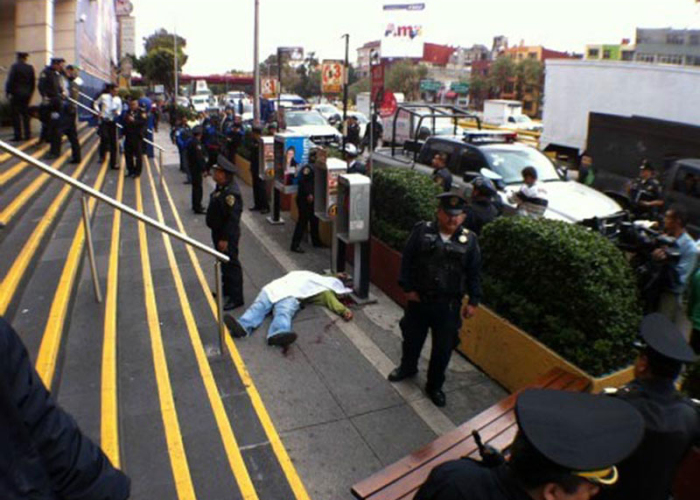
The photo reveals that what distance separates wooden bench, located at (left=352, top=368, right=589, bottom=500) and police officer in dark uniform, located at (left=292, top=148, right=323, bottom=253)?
18.2 feet

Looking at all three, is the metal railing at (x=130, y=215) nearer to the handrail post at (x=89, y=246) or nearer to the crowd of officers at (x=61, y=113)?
the handrail post at (x=89, y=246)

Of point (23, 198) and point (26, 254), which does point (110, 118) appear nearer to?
point (23, 198)

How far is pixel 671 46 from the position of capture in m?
57.7

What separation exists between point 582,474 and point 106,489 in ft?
5.59

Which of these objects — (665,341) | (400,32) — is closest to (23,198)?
(665,341)

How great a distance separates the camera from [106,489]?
2139mm

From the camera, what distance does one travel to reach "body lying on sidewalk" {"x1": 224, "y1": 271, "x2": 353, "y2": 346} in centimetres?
639

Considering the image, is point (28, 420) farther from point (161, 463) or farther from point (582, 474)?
point (161, 463)

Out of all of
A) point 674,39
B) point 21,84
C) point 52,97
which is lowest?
point 52,97

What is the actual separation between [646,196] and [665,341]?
8.73 m

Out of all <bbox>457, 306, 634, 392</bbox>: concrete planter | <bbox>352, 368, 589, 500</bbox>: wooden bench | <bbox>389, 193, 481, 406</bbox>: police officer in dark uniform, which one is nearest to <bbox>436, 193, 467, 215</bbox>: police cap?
<bbox>389, 193, 481, 406</bbox>: police officer in dark uniform

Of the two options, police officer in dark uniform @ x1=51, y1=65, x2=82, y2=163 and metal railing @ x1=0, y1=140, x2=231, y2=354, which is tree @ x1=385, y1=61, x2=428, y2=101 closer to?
police officer in dark uniform @ x1=51, y1=65, x2=82, y2=163

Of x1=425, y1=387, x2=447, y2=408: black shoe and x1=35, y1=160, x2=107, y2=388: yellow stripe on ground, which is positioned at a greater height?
x1=35, y1=160, x2=107, y2=388: yellow stripe on ground

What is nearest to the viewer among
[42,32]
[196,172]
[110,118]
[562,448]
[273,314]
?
[562,448]
